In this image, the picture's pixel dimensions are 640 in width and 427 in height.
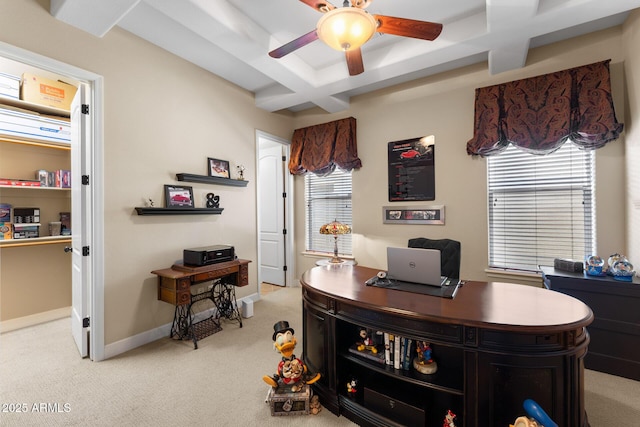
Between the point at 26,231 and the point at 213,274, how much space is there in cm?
226

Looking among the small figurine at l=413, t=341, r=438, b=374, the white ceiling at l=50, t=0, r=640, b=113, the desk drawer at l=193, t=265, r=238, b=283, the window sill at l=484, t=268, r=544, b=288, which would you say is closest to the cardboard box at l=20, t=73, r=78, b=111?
the white ceiling at l=50, t=0, r=640, b=113

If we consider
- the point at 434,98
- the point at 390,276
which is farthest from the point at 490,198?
the point at 390,276

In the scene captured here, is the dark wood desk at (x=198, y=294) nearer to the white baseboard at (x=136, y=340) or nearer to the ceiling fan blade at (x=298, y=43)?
the white baseboard at (x=136, y=340)

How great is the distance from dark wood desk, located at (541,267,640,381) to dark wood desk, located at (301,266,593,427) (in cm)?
96

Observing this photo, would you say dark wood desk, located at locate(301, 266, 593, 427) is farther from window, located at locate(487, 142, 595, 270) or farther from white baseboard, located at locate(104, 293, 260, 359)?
white baseboard, located at locate(104, 293, 260, 359)

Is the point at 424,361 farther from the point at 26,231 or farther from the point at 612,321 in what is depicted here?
the point at 26,231

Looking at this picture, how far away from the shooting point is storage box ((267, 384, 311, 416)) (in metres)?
1.83

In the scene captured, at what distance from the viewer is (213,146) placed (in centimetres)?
351

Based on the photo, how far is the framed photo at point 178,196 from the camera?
9.84ft

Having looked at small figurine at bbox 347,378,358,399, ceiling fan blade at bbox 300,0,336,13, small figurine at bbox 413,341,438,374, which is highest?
ceiling fan blade at bbox 300,0,336,13

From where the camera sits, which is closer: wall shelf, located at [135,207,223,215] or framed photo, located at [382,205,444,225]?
wall shelf, located at [135,207,223,215]

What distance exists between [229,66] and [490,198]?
3.47 metres

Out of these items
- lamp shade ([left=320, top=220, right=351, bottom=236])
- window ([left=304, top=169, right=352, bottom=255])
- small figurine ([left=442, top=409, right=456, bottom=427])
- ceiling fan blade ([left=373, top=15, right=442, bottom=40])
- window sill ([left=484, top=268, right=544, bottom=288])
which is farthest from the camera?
window ([left=304, top=169, right=352, bottom=255])

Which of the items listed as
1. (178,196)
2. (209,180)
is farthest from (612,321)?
(178,196)
